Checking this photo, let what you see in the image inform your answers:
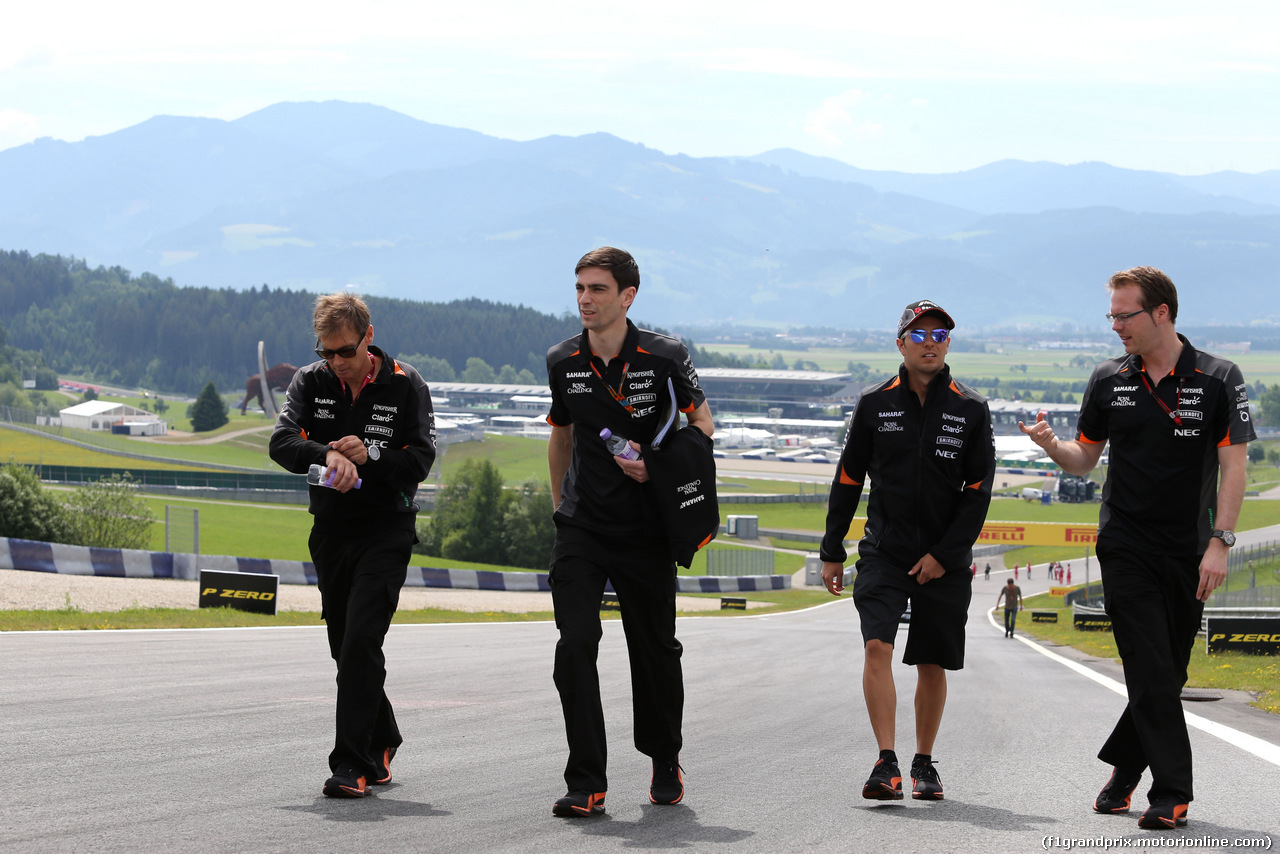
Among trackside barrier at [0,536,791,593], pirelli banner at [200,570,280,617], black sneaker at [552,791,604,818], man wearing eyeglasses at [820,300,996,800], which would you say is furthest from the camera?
trackside barrier at [0,536,791,593]

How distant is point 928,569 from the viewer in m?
6.41

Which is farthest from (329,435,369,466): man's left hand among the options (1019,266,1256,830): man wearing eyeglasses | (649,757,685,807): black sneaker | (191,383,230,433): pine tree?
(191,383,230,433): pine tree

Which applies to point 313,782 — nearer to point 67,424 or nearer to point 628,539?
point 628,539

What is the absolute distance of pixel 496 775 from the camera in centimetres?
652

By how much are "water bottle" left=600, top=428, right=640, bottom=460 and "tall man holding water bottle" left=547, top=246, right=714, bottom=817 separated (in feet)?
0.08

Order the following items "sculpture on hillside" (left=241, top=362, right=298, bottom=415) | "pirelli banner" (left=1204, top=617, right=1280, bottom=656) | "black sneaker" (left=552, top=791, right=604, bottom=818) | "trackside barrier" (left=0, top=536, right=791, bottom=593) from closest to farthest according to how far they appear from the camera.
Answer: "black sneaker" (left=552, top=791, right=604, bottom=818) → "pirelli banner" (left=1204, top=617, right=1280, bottom=656) → "trackside barrier" (left=0, top=536, right=791, bottom=593) → "sculpture on hillside" (left=241, top=362, right=298, bottom=415)

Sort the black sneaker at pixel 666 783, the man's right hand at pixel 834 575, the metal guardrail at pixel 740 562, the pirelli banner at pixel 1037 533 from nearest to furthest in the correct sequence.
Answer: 1. the black sneaker at pixel 666 783
2. the man's right hand at pixel 834 575
3. the metal guardrail at pixel 740 562
4. the pirelli banner at pixel 1037 533

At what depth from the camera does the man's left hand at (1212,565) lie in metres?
6.02

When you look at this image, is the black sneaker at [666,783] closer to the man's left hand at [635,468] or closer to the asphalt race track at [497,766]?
the asphalt race track at [497,766]

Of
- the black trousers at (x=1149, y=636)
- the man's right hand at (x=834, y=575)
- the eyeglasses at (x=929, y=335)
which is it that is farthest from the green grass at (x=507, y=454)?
the black trousers at (x=1149, y=636)

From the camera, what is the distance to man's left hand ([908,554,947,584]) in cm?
640

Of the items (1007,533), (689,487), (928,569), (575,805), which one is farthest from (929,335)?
(1007,533)

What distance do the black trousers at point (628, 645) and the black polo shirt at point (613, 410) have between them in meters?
0.20

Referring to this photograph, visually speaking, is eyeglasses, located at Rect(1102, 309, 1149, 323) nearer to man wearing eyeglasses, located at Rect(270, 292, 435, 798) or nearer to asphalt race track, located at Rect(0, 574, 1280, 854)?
asphalt race track, located at Rect(0, 574, 1280, 854)
